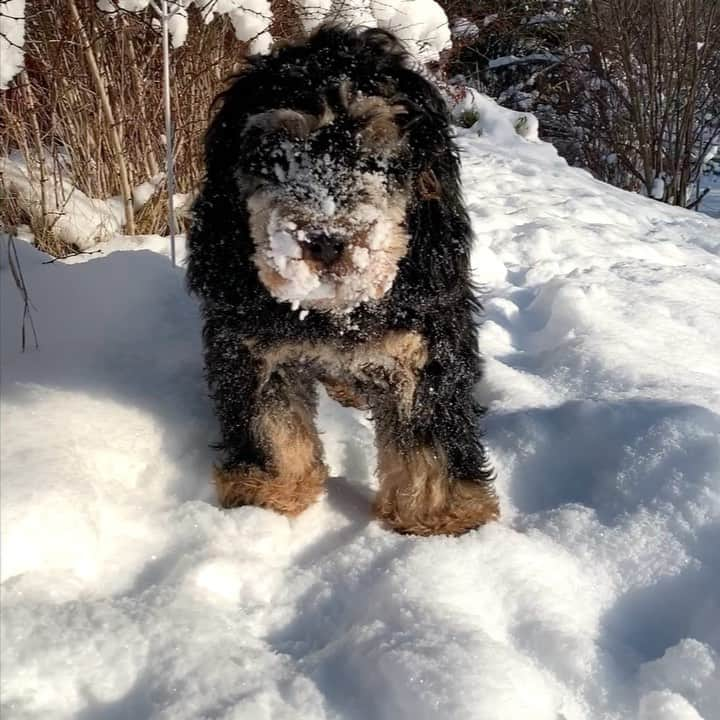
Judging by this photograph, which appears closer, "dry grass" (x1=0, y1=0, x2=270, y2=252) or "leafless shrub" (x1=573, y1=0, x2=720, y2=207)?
"dry grass" (x1=0, y1=0, x2=270, y2=252)

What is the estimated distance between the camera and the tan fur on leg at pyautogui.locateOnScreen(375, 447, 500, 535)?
229 centimetres

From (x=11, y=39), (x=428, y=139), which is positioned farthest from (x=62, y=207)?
(x=428, y=139)

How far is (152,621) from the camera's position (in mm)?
1755

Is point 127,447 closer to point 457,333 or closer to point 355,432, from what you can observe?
point 355,432

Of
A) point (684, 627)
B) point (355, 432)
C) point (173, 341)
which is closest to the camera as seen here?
point (684, 627)

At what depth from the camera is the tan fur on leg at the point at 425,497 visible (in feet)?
7.52

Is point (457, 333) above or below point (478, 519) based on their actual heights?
above

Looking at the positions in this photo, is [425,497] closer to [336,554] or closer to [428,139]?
[336,554]

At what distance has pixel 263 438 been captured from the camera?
2379 millimetres

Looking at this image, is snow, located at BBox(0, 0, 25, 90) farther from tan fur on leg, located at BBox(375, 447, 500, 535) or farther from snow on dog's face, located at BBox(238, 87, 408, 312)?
tan fur on leg, located at BBox(375, 447, 500, 535)

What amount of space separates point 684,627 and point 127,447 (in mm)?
1796

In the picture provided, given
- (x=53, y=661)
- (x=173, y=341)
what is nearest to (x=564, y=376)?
(x=173, y=341)

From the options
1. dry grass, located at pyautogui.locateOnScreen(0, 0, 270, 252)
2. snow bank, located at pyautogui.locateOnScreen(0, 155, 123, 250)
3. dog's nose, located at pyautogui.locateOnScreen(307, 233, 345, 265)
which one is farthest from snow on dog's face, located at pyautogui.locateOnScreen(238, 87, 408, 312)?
snow bank, located at pyautogui.locateOnScreen(0, 155, 123, 250)

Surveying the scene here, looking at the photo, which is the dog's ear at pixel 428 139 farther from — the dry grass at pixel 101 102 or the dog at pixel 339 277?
the dry grass at pixel 101 102
